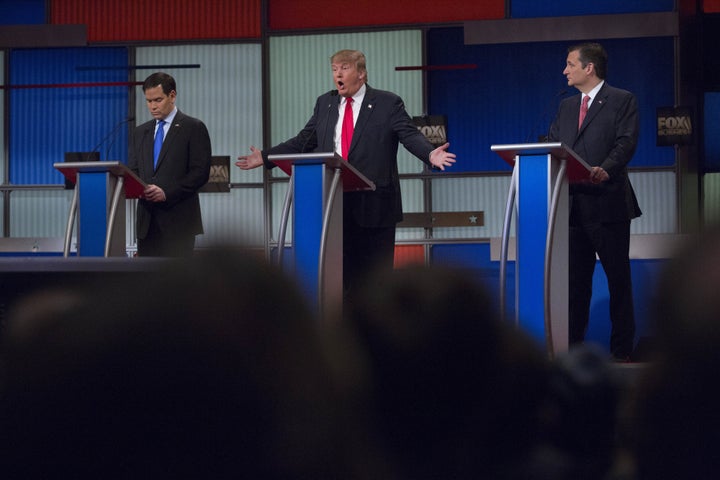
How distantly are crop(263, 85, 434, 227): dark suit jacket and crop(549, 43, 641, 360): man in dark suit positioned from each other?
2.18 feet

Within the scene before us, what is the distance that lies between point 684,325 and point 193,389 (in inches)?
8.8

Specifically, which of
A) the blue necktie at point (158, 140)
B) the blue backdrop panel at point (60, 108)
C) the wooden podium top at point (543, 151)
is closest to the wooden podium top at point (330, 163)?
the wooden podium top at point (543, 151)

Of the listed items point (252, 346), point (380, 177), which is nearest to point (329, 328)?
point (252, 346)

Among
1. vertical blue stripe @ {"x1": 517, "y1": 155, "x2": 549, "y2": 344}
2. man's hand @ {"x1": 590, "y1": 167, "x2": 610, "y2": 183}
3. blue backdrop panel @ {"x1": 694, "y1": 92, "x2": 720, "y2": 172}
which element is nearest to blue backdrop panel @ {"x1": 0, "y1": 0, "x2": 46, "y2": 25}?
blue backdrop panel @ {"x1": 694, "y1": 92, "x2": 720, "y2": 172}

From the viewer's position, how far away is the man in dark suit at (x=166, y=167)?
3.94m

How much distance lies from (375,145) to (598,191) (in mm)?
919

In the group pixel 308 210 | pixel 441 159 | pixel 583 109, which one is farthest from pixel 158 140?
pixel 583 109

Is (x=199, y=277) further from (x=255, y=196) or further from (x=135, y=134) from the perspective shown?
(x=255, y=196)

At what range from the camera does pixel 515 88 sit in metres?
6.66

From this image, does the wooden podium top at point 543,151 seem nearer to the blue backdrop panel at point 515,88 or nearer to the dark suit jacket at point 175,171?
the dark suit jacket at point 175,171

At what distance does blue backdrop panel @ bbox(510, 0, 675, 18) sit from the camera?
258 inches

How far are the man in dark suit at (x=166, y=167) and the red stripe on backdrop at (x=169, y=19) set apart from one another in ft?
9.46

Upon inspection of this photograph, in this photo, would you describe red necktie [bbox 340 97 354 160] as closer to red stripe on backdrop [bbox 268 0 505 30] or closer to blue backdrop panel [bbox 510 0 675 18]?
red stripe on backdrop [bbox 268 0 505 30]

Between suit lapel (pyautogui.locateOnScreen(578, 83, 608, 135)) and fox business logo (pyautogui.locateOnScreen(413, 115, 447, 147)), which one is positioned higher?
fox business logo (pyautogui.locateOnScreen(413, 115, 447, 147))
